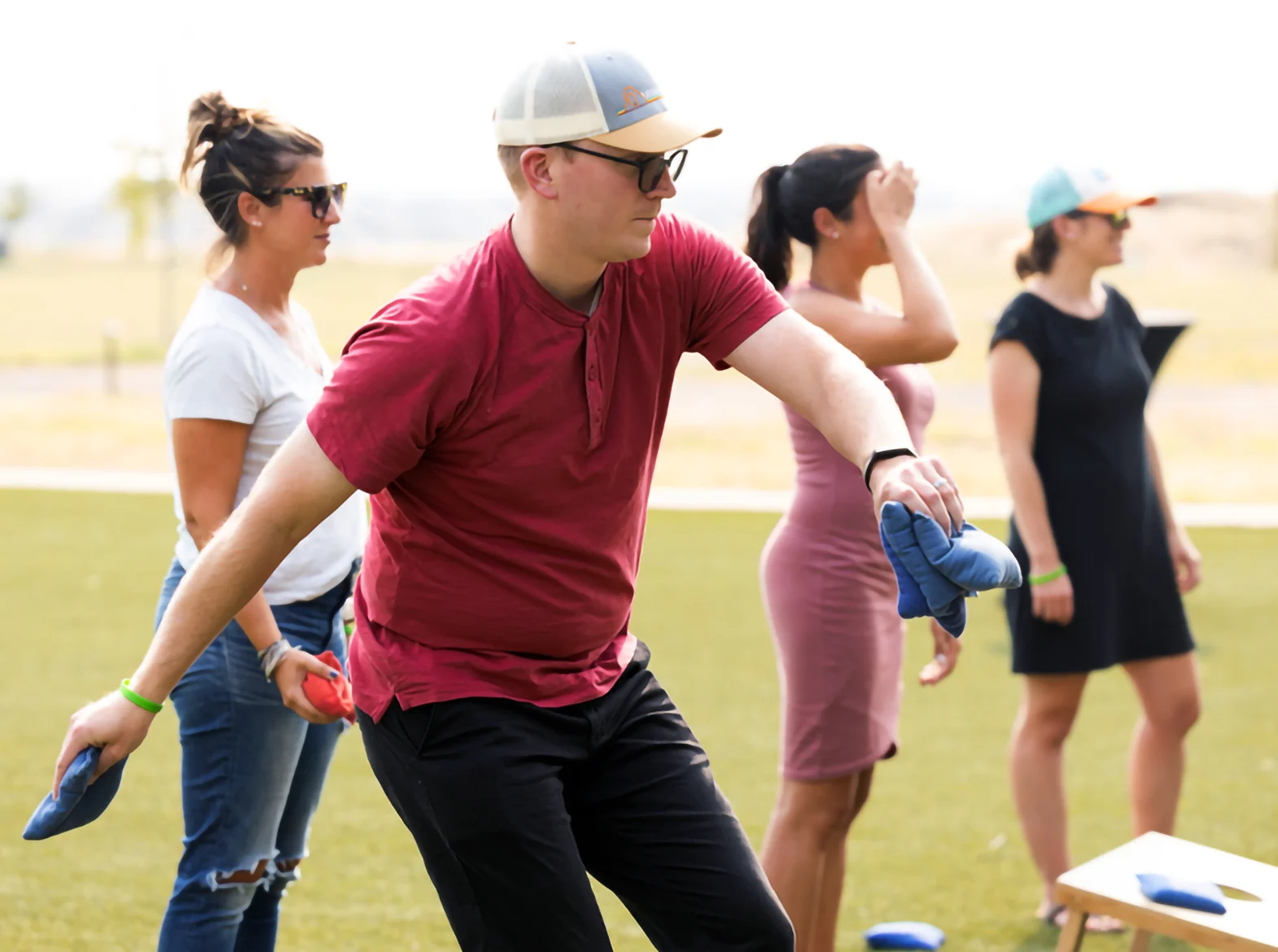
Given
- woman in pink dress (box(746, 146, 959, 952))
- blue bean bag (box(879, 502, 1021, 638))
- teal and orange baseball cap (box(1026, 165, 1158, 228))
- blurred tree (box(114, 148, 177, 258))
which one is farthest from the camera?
blurred tree (box(114, 148, 177, 258))

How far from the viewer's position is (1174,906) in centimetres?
282

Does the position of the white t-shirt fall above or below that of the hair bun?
below

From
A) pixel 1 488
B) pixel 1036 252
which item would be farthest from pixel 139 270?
pixel 1036 252

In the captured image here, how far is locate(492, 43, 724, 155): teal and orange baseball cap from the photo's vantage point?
2088 mm

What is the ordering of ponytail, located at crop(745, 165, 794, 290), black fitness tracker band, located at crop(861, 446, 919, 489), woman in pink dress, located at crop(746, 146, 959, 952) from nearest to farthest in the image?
black fitness tracker band, located at crop(861, 446, 919, 489), woman in pink dress, located at crop(746, 146, 959, 952), ponytail, located at crop(745, 165, 794, 290)

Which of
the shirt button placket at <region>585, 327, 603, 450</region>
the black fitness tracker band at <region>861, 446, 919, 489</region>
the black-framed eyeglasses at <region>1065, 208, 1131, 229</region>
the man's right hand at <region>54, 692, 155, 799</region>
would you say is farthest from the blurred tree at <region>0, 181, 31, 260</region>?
the black fitness tracker band at <region>861, 446, 919, 489</region>

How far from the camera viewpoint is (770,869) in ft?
10.9

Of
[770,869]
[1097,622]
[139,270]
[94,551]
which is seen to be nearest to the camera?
[770,869]

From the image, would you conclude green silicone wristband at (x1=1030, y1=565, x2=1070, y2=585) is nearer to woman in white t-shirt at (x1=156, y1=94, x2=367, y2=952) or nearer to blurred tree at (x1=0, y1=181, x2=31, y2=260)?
woman in white t-shirt at (x1=156, y1=94, x2=367, y2=952)

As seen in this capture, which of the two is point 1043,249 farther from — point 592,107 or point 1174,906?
point 592,107

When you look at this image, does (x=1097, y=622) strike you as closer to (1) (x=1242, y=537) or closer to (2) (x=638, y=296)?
(2) (x=638, y=296)

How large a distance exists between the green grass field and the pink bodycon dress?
0.94 m

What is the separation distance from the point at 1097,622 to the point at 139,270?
235 ft

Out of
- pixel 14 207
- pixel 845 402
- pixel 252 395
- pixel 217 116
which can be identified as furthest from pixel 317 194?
pixel 14 207
